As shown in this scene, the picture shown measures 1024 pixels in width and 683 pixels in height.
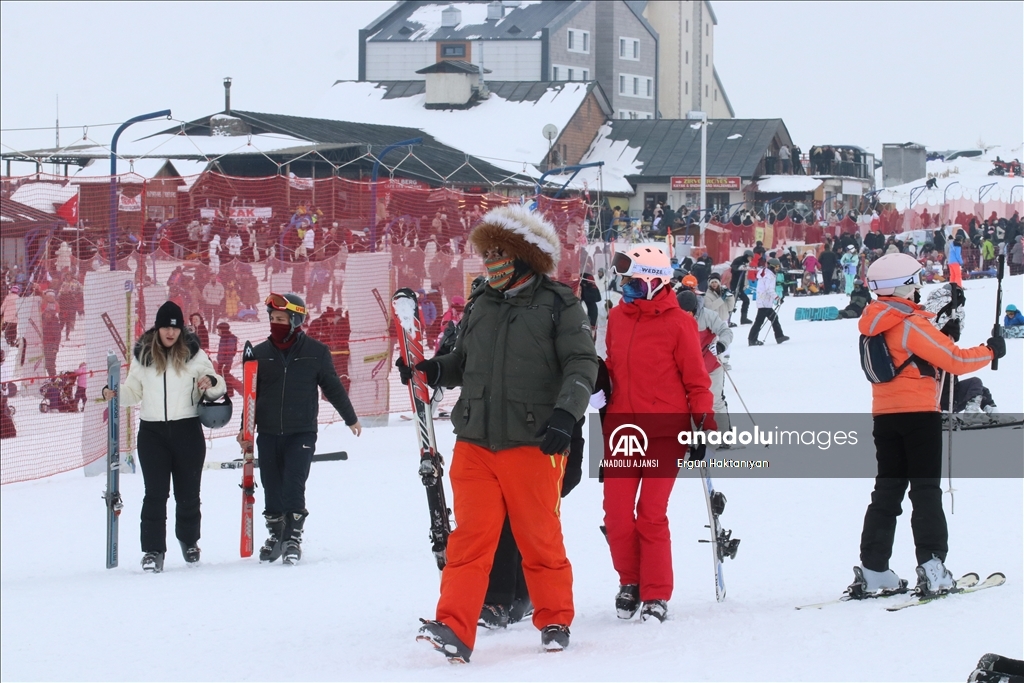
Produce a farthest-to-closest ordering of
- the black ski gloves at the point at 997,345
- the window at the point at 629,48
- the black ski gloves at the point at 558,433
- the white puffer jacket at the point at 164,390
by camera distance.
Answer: the window at the point at 629,48
the white puffer jacket at the point at 164,390
the black ski gloves at the point at 997,345
the black ski gloves at the point at 558,433

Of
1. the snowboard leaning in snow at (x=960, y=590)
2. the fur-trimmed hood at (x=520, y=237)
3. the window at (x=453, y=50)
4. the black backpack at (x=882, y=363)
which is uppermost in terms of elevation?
the window at (x=453, y=50)

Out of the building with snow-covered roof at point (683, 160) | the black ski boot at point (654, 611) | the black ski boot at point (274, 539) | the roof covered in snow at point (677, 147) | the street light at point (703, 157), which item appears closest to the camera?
the black ski boot at point (654, 611)

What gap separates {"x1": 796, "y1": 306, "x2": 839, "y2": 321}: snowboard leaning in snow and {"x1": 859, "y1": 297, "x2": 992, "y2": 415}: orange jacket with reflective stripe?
57.1 feet

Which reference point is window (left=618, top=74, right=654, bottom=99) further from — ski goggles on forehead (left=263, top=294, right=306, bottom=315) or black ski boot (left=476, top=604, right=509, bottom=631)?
black ski boot (left=476, top=604, right=509, bottom=631)

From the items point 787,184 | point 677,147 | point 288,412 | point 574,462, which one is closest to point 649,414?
point 574,462

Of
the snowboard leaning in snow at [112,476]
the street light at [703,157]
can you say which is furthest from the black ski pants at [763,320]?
the snowboard leaning in snow at [112,476]

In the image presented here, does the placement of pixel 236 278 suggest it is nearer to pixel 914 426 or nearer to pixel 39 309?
pixel 39 309

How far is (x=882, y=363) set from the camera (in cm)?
537

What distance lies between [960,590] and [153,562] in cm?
445

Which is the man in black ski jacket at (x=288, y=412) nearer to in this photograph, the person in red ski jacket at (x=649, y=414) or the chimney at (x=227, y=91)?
the person in red ski jacket at (x=649, y=414)

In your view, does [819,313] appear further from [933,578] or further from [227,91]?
[227,91]

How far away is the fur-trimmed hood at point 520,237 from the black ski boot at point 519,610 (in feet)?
5.05

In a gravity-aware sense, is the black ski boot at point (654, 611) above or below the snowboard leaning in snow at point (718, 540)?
below

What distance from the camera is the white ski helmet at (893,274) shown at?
544 centimetres
